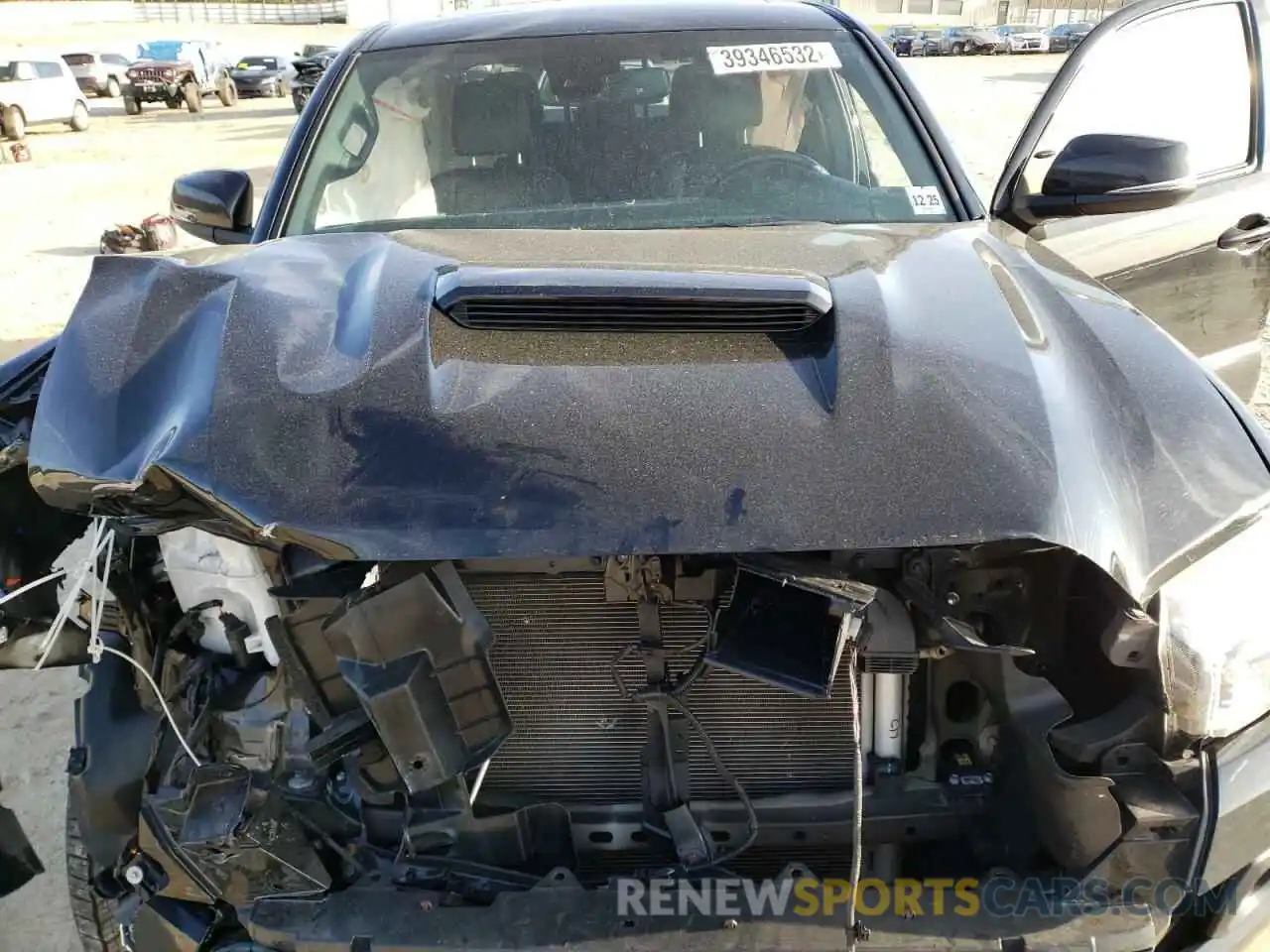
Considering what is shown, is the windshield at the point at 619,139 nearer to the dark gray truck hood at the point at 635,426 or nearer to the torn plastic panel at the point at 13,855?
the dark gray truck hood at the point at 635,426

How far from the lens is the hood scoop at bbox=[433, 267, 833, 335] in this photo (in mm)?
1713

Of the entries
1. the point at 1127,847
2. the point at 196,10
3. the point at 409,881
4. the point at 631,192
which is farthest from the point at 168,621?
the point at 196,10

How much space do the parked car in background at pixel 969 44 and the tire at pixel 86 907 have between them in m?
40.3

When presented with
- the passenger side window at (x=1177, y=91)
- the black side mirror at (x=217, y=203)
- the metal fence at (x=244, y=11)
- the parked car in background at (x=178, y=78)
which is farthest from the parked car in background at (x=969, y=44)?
the black side mirror at (x=217, y=203)

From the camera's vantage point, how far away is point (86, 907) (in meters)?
2.13

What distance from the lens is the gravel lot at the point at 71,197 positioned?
2.83m

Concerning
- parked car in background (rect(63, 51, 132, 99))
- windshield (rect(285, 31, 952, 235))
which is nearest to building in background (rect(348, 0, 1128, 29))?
parked car in background (rect(63, 51, 132, 99))

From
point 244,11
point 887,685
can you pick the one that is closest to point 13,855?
point 887,685

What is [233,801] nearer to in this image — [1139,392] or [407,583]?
[407,583]

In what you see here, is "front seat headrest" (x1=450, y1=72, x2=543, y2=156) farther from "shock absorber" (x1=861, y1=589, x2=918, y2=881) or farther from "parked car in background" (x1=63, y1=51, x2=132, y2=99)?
"parked car in background" (x1=63, y1=51, x2=132, y2=99)

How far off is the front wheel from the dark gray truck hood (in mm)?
22219

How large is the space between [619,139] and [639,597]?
1395mm

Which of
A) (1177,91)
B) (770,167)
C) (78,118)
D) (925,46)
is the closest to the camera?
(770,167)

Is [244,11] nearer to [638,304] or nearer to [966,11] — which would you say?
[966,11]
